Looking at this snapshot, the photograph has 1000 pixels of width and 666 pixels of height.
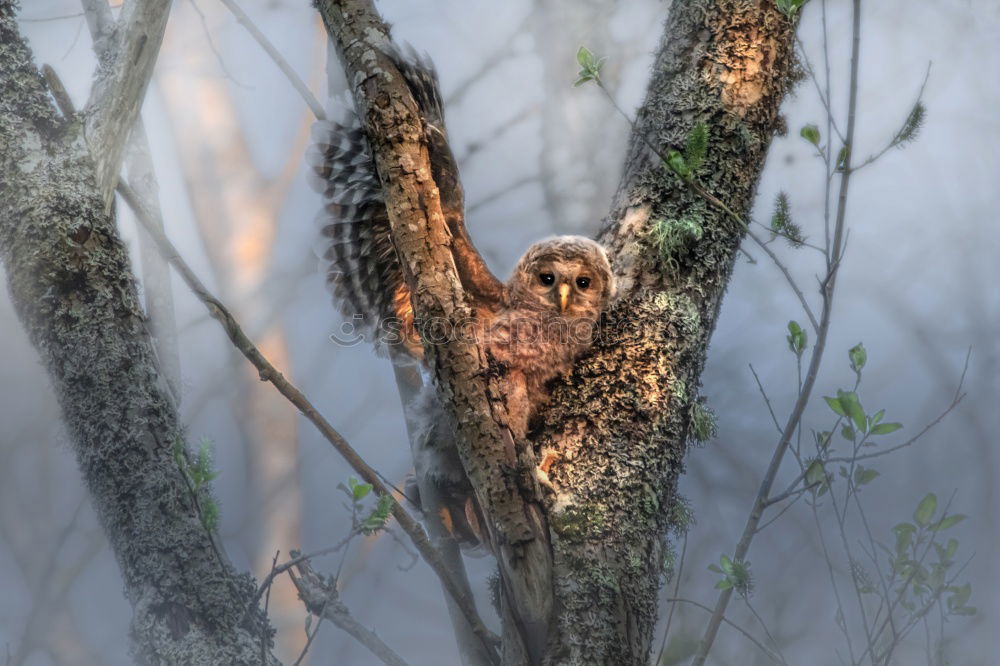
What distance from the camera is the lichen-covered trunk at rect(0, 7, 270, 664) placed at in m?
1.29

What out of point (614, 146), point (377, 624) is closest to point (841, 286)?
point (614, 146)

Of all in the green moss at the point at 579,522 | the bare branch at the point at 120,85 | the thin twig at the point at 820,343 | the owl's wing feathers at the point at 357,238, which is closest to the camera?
the green moss at the point at 579,522

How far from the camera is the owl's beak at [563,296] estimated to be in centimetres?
209

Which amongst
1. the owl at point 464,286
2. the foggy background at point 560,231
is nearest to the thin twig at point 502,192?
the foggy background at point 560,231

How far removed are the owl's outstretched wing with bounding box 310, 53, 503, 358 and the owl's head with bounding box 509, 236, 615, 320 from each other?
16 centimetres

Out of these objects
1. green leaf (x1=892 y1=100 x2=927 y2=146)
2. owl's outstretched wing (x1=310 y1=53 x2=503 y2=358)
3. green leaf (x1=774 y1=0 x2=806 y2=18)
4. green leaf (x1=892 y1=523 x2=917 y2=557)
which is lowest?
green leaf (x1=892 y1=523 x2=917 y2=557)

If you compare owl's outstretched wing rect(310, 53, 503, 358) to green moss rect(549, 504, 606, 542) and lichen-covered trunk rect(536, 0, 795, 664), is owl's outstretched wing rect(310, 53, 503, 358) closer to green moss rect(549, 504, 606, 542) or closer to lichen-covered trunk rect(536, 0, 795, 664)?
lichen-covered trunk rect(536, 0, 795, 664)

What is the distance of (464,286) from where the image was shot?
1.92 metres

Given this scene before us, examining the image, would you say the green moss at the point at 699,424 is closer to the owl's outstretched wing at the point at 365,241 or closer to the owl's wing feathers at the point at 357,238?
the owl's outstretched wing at the point at 365,241

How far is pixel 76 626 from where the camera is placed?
8.37 feet

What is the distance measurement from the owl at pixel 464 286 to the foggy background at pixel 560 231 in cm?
93

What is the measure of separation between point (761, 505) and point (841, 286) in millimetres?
1645

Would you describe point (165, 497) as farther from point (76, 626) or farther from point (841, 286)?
point (841, 286)

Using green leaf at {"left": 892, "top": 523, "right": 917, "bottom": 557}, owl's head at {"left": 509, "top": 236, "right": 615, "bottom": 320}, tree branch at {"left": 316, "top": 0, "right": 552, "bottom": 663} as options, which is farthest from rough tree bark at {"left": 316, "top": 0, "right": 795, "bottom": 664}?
green leaf at {"left": 892, "top": 523, "right": 917, "bottom": 557}
